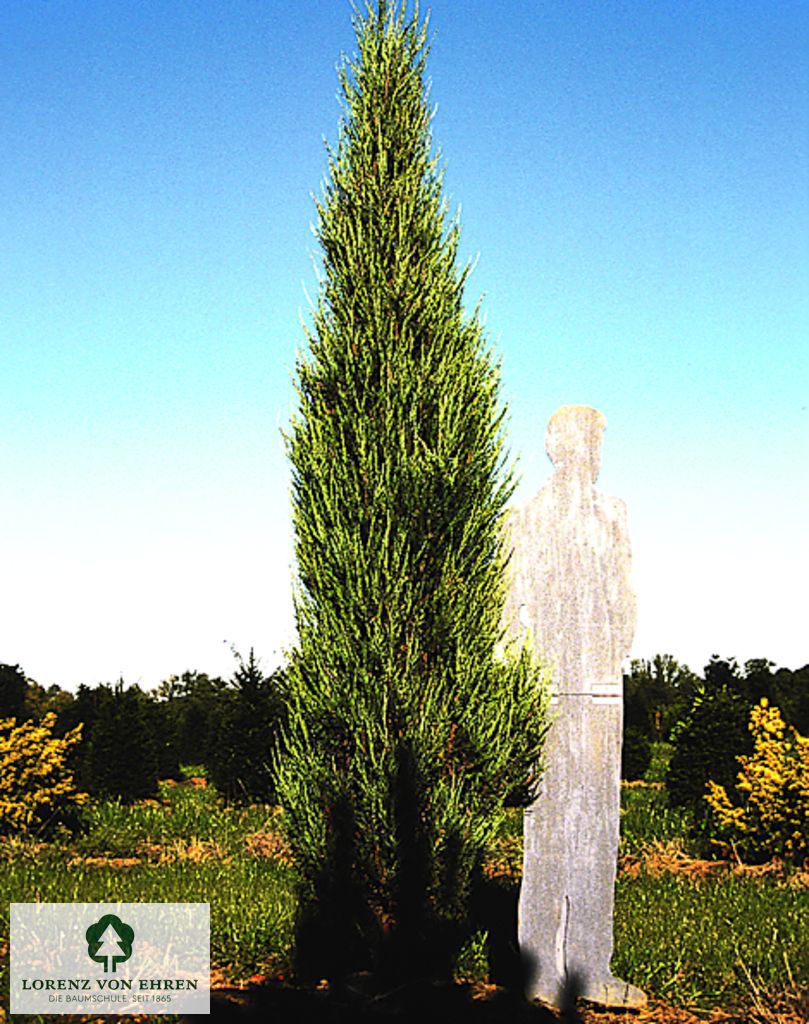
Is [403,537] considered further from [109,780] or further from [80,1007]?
[109,780]

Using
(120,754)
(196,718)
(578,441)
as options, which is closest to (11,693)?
(120,754)

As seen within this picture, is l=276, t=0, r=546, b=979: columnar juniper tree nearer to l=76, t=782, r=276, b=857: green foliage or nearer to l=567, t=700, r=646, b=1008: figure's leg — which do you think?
l=567, t=700, r=646, b=1008: figure's leg

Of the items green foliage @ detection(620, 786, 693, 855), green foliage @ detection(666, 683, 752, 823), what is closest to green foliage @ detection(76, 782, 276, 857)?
green foliage @ detection(620, 786, 693, 855)

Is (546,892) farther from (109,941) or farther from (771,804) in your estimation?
(771,804)

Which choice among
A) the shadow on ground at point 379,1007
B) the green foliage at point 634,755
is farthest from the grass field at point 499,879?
the green foliage at point 634,755

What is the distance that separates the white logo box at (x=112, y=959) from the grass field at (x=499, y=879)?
0.17 meters

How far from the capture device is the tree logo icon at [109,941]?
25.5 ft

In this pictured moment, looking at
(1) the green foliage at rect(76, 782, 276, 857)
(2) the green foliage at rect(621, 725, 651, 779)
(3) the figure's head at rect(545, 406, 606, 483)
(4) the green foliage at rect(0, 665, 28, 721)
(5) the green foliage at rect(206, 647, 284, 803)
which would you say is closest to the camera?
(3) the figure's head at rect(545, 406, 606, 483)

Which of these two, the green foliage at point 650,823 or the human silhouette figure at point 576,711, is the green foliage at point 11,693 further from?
the human silhouette figure at point 576,711

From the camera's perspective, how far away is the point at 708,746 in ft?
52.4

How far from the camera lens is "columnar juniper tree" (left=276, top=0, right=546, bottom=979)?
281 inches

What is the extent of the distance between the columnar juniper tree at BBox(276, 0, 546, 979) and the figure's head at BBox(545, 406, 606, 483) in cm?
50

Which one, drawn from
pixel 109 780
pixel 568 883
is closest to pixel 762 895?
pixel 568 883

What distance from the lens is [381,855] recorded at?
23.4 feet
